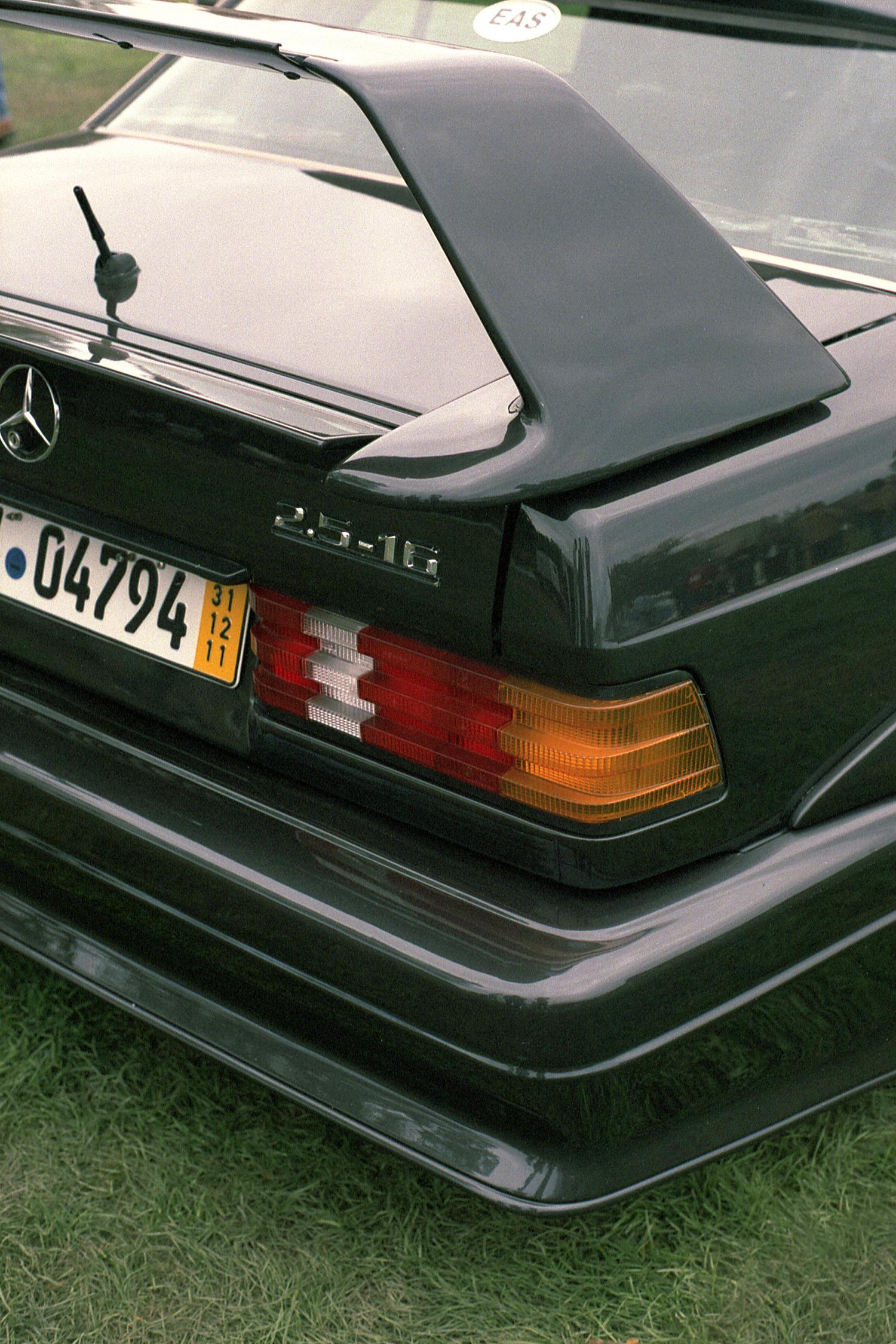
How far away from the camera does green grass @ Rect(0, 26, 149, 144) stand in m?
10.9

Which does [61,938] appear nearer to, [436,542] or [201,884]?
[201,884]

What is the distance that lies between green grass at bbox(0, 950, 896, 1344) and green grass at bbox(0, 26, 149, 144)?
902 cm

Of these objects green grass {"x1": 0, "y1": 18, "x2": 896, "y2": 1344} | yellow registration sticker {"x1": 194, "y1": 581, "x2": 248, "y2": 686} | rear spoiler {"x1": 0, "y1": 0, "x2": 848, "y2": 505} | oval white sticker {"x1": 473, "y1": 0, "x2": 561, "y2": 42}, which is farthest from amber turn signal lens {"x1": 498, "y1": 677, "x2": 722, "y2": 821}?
oval white sticker {"x1": 473, "y1": 0, "x2": 561, "y2": 42}

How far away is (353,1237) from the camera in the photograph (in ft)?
6.72

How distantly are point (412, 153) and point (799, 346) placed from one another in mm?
496

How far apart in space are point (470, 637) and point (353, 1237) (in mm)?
1018

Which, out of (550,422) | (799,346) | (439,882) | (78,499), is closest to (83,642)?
(78,499)

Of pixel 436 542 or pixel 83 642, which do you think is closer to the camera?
pixel 436 542

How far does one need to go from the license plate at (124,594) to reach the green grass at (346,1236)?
0.82 m

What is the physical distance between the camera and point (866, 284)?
1987 millimetres

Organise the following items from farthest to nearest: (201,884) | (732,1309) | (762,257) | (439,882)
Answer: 1. (762,257)
2. (732,1309)
3. (201,884)
4. (439,882)

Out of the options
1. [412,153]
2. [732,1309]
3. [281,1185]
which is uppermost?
[412,153]

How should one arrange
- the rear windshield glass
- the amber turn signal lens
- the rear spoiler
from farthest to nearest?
the rear windshield glass < the amber turn signal lens < the rear spoiler

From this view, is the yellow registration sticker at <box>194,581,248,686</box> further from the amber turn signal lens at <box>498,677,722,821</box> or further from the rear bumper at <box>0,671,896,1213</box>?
the amber turn signal lens at <box>498,677,722,821</box>
